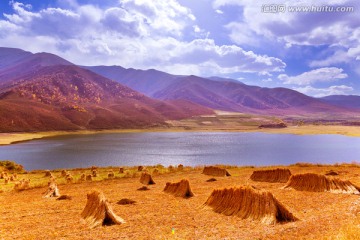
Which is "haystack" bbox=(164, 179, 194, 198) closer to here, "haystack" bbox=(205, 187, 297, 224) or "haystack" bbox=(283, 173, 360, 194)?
"haystack" bbox=(205, 187, 297, 224)

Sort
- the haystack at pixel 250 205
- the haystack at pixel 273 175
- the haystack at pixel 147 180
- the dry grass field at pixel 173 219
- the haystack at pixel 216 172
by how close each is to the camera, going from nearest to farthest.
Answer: the dry grass field at pixel 173 219 → the haystack at pixel 250 205 → the haystack at pixel 273 175 → the haystack at pixel 147 180 → the haystack at pixel 216 172

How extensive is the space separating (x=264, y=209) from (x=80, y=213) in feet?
30.2

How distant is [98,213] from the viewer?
15172 mm

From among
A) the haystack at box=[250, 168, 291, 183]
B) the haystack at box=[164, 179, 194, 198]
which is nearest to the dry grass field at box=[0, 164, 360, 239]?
the haystack at box=[164, 179, 194, 198]

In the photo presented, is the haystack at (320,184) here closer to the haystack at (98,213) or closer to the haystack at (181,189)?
the haystack at (181,189)

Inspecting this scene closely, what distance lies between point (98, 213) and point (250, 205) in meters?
7.03

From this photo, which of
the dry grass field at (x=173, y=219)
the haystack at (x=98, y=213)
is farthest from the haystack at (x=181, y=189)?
the haystack at (x=98, y=213)

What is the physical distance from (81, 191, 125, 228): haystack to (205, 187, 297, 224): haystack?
516 centimetres

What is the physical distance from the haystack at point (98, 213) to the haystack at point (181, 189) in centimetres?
687

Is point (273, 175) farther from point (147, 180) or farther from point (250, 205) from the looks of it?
point (250, 205)

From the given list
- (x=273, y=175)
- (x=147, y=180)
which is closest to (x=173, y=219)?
(x=147, y=180)

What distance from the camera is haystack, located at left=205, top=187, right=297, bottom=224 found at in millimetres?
14430

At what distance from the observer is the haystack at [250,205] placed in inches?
568

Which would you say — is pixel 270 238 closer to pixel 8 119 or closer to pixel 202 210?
pixel 202 210
